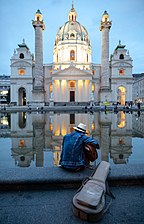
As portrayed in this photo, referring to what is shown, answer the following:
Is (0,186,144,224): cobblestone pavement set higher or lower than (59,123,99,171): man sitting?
lower

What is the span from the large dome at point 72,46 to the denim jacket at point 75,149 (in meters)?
59.7

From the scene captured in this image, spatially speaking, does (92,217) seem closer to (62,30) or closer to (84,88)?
(84,88)

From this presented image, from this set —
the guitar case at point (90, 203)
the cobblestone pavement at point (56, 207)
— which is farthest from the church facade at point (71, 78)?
the guitar case at point (90, 203)

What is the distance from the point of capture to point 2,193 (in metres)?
3.47

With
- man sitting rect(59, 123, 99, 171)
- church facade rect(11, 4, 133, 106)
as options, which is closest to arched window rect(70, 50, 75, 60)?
church facade rect(11, 4, 133, 106)

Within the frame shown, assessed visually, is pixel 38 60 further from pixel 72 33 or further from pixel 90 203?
pixel 90 203

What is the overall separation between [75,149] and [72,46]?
65.9 m

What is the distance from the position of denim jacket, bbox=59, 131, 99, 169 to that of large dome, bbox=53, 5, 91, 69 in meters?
59.7

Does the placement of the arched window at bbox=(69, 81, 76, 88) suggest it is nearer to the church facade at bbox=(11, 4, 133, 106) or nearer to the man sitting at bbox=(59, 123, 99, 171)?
the church facade at bbox=(11, 4, 133, 106)

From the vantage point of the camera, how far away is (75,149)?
3.68 meters

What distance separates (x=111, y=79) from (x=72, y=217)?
56903 mm

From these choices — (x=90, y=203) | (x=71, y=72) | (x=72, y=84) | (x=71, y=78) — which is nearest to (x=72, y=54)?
(x=72, y=84)

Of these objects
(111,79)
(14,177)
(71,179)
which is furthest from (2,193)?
(111,79)

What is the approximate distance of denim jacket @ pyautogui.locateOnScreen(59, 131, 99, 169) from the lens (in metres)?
3.68
